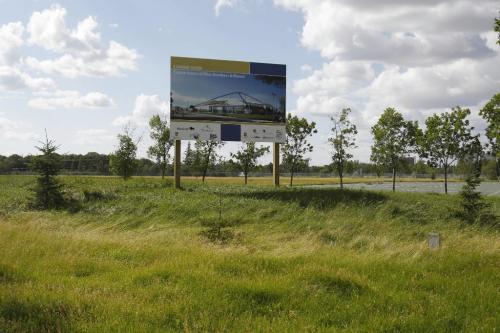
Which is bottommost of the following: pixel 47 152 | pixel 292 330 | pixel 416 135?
pixel 292 330

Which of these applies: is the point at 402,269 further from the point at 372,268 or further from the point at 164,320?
the point at 164,320

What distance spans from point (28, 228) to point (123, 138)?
30.7 m

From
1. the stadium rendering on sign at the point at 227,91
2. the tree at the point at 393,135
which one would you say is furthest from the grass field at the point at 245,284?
the tree at the point at 393,135

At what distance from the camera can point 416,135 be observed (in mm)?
34625

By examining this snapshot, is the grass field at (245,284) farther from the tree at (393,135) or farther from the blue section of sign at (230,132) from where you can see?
the tree at (393,135)

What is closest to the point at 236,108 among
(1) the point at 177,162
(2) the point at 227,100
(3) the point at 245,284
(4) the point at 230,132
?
(2) the point at 227,100

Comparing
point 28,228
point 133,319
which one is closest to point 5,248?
point 28,228

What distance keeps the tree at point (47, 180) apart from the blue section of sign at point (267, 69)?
35.9ft

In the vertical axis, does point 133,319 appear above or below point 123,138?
below

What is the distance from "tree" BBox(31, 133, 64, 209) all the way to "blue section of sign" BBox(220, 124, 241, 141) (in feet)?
27.6

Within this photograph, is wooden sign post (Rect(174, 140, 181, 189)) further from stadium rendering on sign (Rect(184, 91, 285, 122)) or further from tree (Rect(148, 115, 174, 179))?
tree (Rect(148, 115, 174, 179))

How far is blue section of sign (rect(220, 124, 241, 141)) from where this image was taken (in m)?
24.3

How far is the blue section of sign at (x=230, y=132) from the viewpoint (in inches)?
956

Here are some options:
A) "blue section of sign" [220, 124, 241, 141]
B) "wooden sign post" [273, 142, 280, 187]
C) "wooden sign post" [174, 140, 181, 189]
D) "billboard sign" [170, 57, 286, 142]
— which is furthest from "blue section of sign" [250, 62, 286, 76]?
"wooden sign post" [174, 140, 181, 189]
